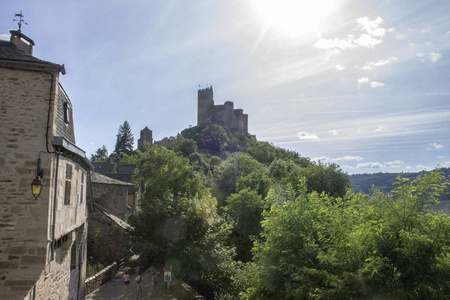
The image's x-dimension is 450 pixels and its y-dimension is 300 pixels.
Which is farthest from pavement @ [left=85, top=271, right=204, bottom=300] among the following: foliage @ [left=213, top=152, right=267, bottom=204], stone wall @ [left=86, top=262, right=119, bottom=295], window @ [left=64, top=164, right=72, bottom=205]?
foliage @ [left=213, top=152, right=267, bottom=204]

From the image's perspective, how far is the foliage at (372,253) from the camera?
7.35m

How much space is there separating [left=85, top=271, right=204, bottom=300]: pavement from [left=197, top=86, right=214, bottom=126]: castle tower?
3201 inches

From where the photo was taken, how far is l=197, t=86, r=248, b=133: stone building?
100438mm

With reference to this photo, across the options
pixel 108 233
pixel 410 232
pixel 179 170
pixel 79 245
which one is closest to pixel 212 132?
pixel 179 170

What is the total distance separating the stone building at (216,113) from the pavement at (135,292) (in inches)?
3207

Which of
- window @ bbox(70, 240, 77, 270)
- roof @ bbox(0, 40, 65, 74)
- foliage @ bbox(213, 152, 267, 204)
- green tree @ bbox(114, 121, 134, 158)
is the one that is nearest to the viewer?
roof @ bbox(0, 40, 65, 74)

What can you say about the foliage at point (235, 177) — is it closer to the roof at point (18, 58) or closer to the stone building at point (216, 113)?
the roof at point (18, 58)

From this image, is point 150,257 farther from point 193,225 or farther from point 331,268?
point 331,268

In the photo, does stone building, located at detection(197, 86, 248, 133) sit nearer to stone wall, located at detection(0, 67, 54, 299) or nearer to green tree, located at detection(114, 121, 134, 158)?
green tree, located at detection(114, 121, 134, 158)

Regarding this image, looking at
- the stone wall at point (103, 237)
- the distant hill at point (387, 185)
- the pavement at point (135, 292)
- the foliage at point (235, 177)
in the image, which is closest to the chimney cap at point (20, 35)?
the distant hill at point (387, 185)

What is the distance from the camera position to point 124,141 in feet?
270

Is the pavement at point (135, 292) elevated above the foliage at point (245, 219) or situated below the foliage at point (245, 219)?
below

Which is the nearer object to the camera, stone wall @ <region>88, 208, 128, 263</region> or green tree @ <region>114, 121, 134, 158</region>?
stone wall @ <region>88, 208, 128, 263</region>

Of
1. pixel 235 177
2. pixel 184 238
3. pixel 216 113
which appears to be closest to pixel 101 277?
pixel 184 238
